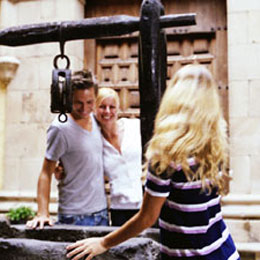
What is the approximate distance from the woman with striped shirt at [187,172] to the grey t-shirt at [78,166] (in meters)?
0.92

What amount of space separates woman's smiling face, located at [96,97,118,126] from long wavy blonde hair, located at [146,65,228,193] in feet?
3.43

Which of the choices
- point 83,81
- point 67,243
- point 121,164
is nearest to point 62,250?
point 67,243

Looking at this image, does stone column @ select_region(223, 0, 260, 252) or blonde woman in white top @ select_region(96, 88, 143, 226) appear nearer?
blonde woman in white top @ select_region(96, 88, 143, 226)

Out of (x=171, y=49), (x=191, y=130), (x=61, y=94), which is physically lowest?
(x=191, y=130)

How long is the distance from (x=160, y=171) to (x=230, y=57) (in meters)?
2.90

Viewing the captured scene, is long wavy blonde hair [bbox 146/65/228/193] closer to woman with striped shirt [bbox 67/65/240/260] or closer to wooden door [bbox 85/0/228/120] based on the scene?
woman with striped shirt [bbox 67/65/240/260]

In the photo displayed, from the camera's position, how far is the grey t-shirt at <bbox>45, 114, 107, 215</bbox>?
2418mm

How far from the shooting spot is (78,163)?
245cm

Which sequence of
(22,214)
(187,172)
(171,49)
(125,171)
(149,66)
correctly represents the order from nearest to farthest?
(187,172)
(149,66)
(125,171)
(22,214)
(171,49)

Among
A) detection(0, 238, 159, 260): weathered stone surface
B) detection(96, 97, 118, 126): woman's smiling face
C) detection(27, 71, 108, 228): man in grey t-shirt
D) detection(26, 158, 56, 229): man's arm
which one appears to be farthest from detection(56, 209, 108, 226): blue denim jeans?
detection(0, 238, 159, 260): weathered stone surface

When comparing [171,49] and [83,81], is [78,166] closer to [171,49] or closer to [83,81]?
[83,81]

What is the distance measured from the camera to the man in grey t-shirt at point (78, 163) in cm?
240

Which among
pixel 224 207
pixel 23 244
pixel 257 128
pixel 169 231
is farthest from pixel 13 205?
pixel 169 231

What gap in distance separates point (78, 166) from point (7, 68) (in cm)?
243
